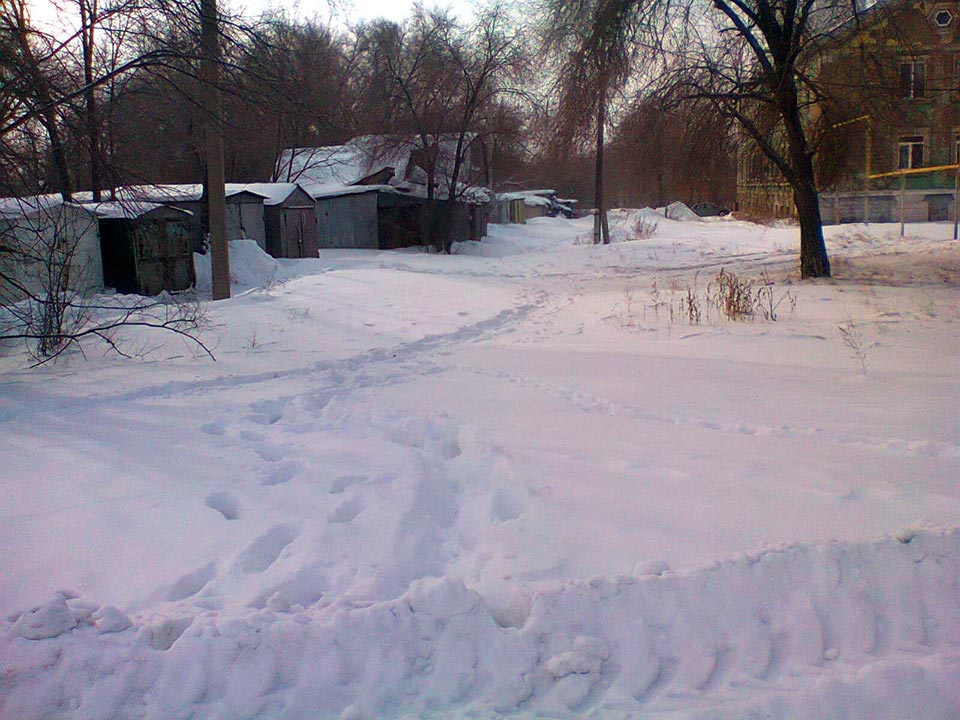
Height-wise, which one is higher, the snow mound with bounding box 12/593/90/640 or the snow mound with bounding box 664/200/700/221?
the snow mound with bounding box 664/200/700/221

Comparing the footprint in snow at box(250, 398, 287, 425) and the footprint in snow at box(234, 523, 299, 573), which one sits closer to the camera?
the footprint in snow at box(234, 523, 299, 573)

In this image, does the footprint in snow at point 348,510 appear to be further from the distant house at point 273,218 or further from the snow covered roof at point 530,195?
the snow covered roof at point 530,195

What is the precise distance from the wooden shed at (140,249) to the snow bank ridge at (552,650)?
17.7 meters

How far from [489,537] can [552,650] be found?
953 millimetres

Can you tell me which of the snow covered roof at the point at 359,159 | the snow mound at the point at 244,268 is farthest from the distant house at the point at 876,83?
the snow covered roof at the point at 359,159

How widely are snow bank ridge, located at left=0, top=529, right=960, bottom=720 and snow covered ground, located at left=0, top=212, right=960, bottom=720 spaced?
1cm

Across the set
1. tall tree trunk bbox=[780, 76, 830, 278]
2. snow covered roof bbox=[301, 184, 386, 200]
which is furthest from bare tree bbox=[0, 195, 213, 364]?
snow covered roof bbox=[301, 184, 386, 200]

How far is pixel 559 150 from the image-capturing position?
1650 cm

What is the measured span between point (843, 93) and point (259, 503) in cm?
1379

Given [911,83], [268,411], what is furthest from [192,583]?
[911,83]

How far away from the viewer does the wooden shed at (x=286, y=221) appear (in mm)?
27297

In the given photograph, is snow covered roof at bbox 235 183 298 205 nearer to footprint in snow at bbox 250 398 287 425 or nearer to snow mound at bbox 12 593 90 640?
footprint in snow at bbox 250 398 287 425

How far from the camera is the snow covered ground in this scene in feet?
10.4

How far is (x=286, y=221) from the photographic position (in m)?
27.5
